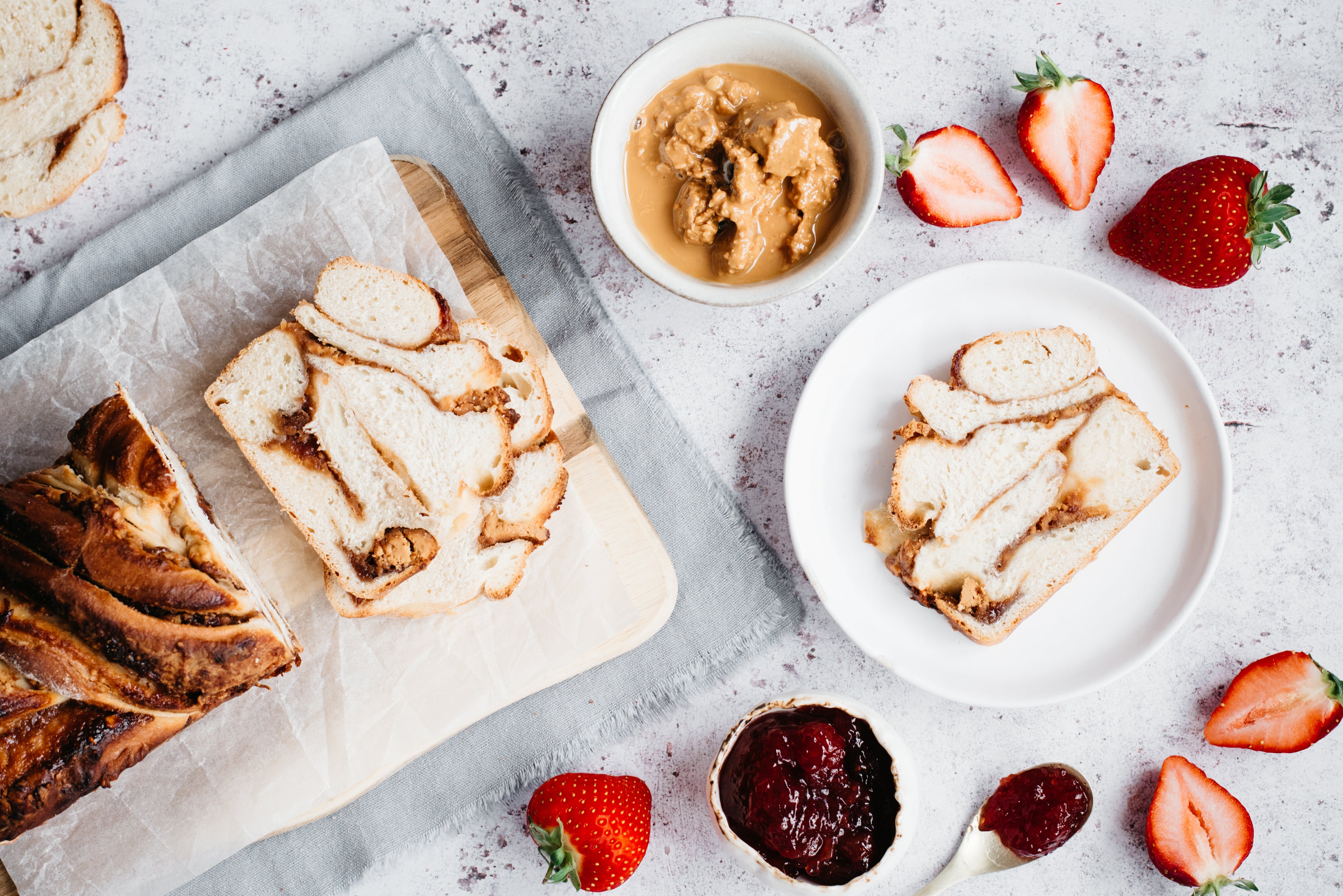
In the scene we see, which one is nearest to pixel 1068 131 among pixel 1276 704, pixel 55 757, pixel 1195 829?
pixel 1276 704

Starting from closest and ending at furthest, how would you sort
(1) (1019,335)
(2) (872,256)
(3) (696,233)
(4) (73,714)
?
(4) (73,714) → (3) (696,233) → (1) (1019,335) → (2) (872,256)

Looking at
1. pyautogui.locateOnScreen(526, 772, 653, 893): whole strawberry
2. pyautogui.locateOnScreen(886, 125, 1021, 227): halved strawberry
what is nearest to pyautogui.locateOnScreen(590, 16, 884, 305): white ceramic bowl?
pyautogui.locateOnScreen(886, 125, 1021, 227): halved strawberry

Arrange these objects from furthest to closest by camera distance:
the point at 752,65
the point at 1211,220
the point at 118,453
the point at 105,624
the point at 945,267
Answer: the point at 945,267, the point at 1211,220, the point at 752,65, the point at 118,453, the point at 105,624

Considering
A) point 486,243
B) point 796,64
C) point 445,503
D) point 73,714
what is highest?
point 796,64

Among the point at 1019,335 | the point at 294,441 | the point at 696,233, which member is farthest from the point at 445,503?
the point at 1019,335

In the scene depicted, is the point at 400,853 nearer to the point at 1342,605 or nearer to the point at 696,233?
the point at 696,233

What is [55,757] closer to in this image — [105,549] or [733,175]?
[105,549]

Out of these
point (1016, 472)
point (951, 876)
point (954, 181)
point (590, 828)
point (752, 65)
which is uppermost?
point (752, 65)
